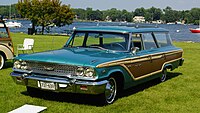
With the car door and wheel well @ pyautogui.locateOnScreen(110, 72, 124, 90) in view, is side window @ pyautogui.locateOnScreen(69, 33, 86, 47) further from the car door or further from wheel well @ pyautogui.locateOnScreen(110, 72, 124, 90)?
wheel well @ pyautogui.locateOnScreen(110, 72, 124, 90)

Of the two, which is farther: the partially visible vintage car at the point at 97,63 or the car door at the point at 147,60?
the car door at the point at 147,60

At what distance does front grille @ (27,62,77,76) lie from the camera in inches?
275

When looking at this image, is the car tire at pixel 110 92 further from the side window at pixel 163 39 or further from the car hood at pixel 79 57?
the side window at pixel 163 39

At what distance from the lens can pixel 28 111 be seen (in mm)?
6859

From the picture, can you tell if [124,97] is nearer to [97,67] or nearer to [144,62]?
[144,62]

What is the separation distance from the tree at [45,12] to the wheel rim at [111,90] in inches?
1627

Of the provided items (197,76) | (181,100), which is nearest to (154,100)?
(181,100)

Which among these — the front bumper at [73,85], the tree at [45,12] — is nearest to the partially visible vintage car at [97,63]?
the front bumper at [73,85]

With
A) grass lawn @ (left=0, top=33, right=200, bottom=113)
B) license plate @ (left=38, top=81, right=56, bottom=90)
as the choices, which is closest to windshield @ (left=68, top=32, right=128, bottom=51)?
grass lawn @ (left=0, top=33, right=200, bottom=113)

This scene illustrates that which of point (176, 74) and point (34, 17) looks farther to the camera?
point (34, 17)

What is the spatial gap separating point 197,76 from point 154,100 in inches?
180

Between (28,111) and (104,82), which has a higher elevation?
(104,82)

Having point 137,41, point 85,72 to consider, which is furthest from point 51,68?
point 137,41

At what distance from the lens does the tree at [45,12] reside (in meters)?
48.2
